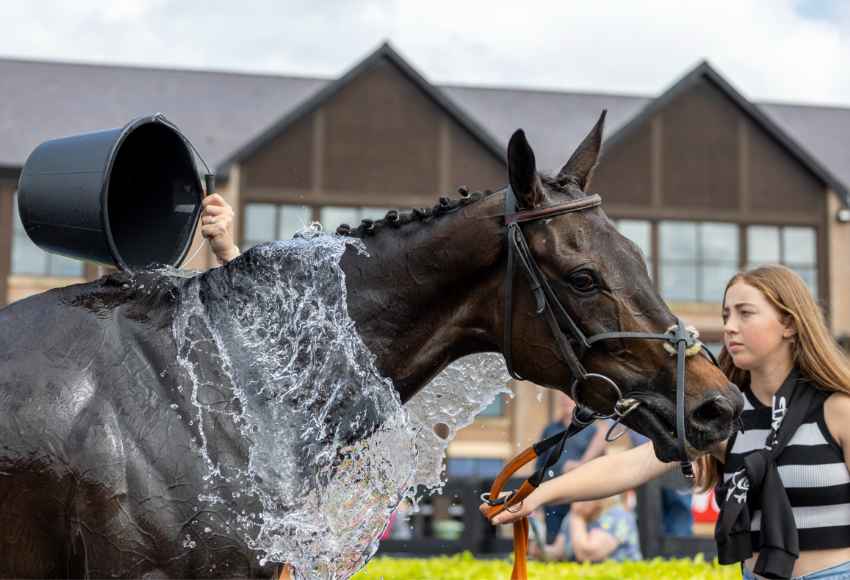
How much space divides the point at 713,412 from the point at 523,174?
93cm

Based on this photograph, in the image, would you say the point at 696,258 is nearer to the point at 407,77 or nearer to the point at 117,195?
Result: the point at 407,77

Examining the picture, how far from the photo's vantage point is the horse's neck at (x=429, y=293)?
3.49 meters

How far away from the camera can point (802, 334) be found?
4027mm

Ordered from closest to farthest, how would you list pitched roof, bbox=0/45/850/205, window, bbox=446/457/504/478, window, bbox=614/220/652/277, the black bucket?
the black bucket, window, bbox=446/457/504/478, pitched roof, bbox=0/45/850/205, window, bbox=614/220/652/277

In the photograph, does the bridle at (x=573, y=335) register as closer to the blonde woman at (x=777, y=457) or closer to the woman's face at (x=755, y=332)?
the blonde woman at (x=777, y=457)

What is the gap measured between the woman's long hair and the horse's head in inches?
28.4

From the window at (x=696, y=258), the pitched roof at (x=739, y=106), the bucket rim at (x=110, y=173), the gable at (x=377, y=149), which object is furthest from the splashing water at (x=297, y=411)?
the pitched roof at (x=739, y=106)

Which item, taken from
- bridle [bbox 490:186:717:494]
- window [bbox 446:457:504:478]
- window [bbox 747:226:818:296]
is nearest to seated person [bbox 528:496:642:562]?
bridle [bbox 490:186:717:494]

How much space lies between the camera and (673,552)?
852cm

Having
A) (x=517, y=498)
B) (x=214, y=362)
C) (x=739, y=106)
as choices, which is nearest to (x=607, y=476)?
(x=517, y=498)

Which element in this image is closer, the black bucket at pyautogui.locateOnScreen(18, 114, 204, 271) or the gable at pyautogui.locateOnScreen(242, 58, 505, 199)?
the black bucket at pyautogui.locateOnScreen(18, 114, 204, 271)

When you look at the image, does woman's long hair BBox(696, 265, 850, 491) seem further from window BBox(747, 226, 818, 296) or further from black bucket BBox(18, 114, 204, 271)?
window BBox(747, 226, 818, 296)

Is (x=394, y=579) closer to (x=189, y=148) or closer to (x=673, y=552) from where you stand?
(x=673, y=552)

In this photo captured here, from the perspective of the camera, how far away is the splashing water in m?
3.12
